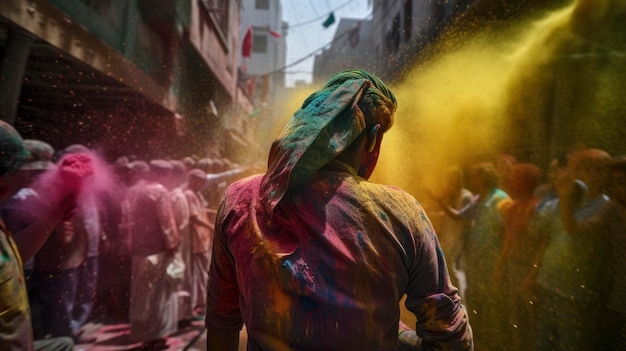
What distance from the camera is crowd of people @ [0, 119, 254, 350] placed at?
113 inches

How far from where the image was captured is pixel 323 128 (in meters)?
1.09

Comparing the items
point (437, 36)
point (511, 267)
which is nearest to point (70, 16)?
point (511, 267)

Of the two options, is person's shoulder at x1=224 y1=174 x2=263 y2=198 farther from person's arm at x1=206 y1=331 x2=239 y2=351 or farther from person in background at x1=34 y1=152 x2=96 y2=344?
person in background at x1=34 y1=152 x2=96 y2=344

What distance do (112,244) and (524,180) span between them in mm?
5338

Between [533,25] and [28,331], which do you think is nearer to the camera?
[28,331]

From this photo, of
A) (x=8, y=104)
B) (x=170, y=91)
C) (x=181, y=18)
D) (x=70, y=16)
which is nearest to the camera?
(x=8, y=104)

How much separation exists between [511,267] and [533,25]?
15.2ft

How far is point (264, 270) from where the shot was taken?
1042 millimetres

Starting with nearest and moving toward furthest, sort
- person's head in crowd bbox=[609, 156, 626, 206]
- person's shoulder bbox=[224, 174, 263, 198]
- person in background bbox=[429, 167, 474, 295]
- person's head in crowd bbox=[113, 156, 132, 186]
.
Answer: person's shoulder bbox=[224, 174, 263, 198] → person's head in crowd bbox=[609, 156, 626, 206] → person's head in crowd bbox=[113, 156, 132, 186] → person in background bbox=[429, 167, 474, 295]

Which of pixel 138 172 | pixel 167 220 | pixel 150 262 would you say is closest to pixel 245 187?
pixel 167 220

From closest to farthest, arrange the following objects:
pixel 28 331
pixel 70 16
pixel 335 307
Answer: pixel 335 307 < pixel 28 331 < pixel 70 16

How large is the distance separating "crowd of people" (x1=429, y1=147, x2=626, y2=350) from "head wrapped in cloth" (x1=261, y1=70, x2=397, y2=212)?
2.50 m

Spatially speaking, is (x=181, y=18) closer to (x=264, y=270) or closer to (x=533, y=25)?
(x=533, y=25)

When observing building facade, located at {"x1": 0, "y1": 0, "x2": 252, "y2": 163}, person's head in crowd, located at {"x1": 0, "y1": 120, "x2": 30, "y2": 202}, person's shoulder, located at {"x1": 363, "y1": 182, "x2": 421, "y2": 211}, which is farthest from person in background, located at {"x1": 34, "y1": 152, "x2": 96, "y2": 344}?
person's shoulder, located at {"x1": 363, "y1": 182, "x2": 421, "y2": 211}
